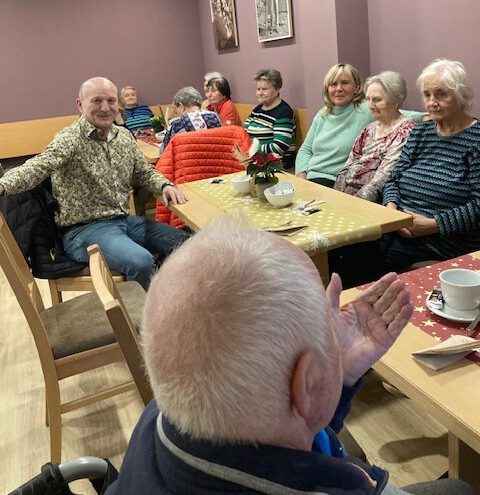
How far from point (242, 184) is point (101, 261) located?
0.91m

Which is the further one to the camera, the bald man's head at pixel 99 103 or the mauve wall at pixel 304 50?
the mauve wall at pixel 304 50

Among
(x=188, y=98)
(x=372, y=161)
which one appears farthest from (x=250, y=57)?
(x=372, y=161)

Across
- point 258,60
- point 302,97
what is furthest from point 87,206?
point 258,60

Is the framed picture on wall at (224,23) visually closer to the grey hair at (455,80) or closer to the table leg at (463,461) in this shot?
the grey hair at (455,80)

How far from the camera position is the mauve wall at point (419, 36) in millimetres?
2756

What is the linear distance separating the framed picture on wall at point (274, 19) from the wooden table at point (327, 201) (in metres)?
2.30

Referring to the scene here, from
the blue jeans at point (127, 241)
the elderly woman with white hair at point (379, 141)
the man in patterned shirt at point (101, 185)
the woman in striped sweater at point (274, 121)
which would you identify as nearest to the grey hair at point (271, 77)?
the woman in striped sweater at point (274, 121)

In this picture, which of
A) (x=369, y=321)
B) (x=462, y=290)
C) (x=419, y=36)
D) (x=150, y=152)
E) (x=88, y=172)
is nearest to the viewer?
(x=369, y=321)

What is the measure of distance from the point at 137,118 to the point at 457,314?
5.55 m

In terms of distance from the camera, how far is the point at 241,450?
0.54m

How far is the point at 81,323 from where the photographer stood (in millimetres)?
1862

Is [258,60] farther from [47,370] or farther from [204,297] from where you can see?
[204,297]

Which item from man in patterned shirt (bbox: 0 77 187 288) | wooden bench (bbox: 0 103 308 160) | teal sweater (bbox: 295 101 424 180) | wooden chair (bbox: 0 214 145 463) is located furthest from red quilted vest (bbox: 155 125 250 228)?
wooden bench (bbox: 0 103 308 160)

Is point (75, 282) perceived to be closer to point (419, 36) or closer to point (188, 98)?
point (188, 98)
